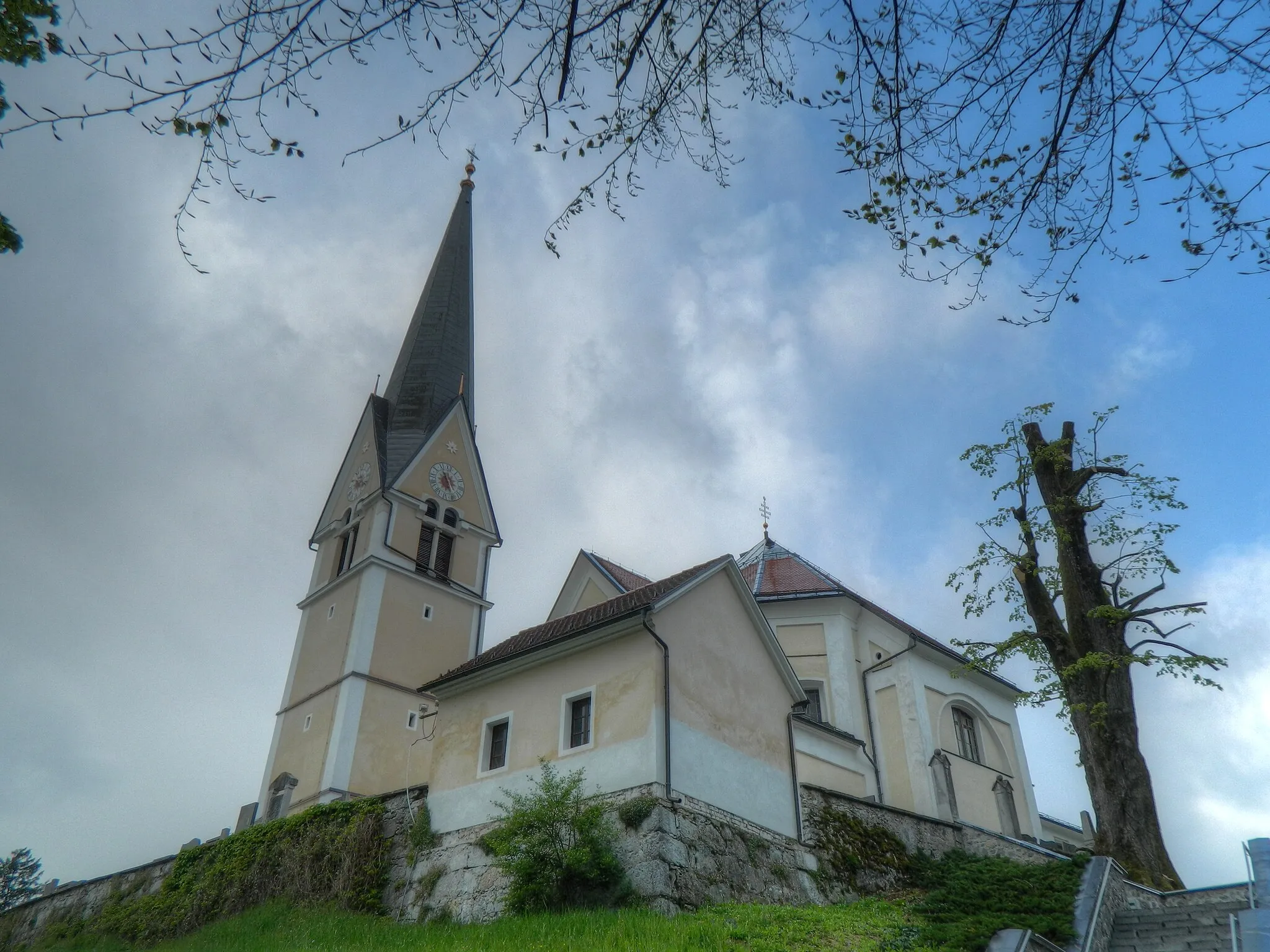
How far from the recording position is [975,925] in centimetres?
1134

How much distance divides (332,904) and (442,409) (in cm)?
2154

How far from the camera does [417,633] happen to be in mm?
29000

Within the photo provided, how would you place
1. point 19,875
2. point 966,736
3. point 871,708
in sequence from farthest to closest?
point 19,875 < point 966,736 < point 871,708

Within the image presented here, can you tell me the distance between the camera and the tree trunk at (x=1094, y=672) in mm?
15844

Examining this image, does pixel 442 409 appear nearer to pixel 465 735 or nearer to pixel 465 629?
pixel 465 629

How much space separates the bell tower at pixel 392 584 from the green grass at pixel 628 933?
413 inches

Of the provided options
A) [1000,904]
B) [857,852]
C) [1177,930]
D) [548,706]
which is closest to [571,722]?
[548,706]

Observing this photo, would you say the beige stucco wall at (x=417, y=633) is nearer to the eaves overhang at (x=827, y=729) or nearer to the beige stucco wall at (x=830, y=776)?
the eaves overhang at (x=827, y=729)

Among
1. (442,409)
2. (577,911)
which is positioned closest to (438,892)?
(577,911)

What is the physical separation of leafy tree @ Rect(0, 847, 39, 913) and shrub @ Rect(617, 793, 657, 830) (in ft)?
180

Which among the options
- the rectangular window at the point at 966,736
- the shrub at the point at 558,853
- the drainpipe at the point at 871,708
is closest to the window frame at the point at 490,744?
the shrub at the point at 558,853

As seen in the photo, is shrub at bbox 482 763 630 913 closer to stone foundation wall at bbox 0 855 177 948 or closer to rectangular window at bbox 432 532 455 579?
stone foundation wall at bbox 0 855 177 948

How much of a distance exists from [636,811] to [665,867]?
891 millimetres

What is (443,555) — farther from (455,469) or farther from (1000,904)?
(1000,904)
